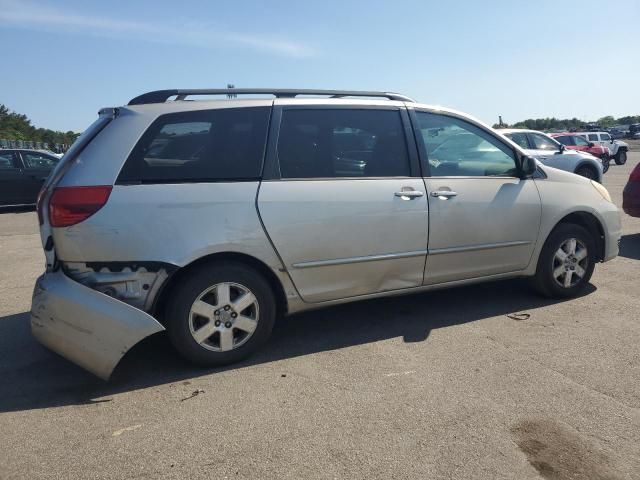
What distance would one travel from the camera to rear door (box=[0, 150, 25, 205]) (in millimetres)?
12828

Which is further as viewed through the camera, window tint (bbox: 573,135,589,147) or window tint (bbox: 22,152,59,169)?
window tint (bbox: 573,135,589,147)

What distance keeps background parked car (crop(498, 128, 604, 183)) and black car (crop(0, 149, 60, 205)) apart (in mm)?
11802

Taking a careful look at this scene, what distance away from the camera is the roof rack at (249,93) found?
12.0ft

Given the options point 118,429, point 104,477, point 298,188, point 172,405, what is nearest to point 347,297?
point 298,188

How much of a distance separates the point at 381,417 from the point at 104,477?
4.71 ft

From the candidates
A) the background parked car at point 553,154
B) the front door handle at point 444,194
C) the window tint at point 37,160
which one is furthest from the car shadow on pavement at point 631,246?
the window tint at point 37,160

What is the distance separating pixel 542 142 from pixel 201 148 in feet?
40.9

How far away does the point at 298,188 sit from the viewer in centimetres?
370

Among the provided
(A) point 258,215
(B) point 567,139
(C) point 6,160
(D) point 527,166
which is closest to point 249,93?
(A) point 258,215

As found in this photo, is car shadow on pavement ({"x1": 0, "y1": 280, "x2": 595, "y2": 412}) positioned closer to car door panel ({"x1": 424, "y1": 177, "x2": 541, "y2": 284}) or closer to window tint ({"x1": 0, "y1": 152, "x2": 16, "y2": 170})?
car door panel ({"x1": 424, "y1": 177, "x2": 541, "y2": 284})

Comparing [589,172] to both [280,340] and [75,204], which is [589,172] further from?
[75,204]

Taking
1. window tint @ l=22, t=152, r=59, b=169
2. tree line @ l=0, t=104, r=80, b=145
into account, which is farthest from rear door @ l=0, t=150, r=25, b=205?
tree line @ l=0, t=104, r=80, b=145

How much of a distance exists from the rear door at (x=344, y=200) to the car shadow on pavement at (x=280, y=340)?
406 millimetres

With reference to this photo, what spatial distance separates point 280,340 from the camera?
412 centimetres
